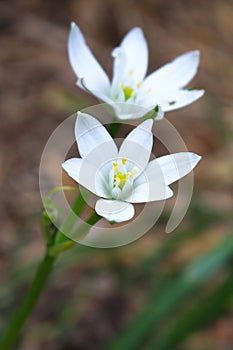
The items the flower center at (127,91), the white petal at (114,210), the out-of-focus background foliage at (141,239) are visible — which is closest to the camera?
the white petal at (114,210)

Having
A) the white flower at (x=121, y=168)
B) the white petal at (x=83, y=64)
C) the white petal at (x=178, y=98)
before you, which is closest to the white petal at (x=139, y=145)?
the white flower at (x=121, y=168)

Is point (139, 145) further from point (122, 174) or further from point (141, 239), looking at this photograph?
point (141, 239)

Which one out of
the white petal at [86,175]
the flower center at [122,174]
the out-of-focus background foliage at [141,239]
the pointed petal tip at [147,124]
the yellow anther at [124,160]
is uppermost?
the pointed petal tip at [147,124]

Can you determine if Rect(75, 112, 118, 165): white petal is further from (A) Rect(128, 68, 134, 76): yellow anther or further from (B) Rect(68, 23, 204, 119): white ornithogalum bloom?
(A) Rect(128, 68, 134, 76): yellow anther

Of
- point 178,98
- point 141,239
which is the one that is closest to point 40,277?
point 178,98

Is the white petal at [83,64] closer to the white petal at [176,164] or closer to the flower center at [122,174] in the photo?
the flower center at [122,174]

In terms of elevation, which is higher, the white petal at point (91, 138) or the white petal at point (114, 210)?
the white petal at point (91, 138)
